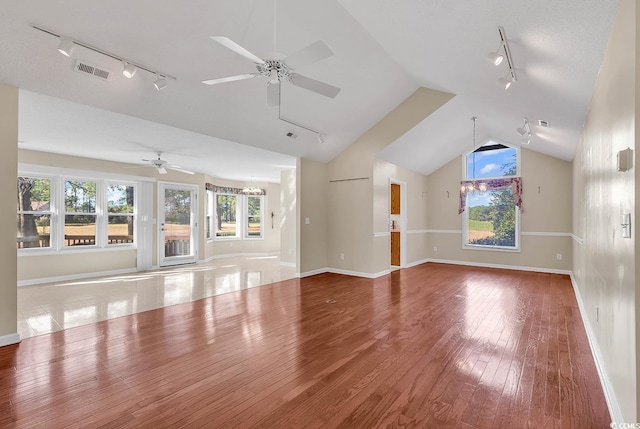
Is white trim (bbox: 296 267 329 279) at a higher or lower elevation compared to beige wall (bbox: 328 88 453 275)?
lower

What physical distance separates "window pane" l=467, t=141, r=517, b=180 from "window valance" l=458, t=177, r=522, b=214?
0.16 meters

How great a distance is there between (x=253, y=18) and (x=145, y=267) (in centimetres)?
636

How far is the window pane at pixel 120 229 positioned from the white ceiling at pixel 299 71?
1748mm

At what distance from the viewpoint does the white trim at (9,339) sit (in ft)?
9.74

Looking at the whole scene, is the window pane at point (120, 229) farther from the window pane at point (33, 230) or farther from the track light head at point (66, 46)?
the track light head at point (66, 46)

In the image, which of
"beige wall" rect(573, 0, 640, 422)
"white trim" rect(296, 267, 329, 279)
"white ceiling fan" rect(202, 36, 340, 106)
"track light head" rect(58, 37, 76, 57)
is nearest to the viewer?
"beige wall" rect(573, 0, 640, 422)

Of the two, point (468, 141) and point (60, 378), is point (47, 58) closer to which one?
point (60, 378)

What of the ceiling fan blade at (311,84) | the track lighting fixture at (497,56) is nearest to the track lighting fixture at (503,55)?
the track lighting fixture at (497,56)

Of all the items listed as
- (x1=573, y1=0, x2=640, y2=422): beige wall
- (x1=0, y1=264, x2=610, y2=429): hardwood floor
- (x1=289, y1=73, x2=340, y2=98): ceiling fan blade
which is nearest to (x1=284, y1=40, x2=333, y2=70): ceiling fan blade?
(x1=289, y1=73, x2=340, y2=98): ceiling fan blade

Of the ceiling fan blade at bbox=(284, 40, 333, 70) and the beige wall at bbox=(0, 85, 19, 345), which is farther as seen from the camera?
the beige wall at bbox=(0, 85, 19, 345)

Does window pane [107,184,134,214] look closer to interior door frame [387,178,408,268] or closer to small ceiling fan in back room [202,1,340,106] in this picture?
A: small ceiling fan in back room [202,1,340,106]

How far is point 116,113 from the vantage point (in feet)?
12.7

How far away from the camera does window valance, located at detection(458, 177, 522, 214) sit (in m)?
7.01

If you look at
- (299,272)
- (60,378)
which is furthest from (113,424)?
(299,272)
